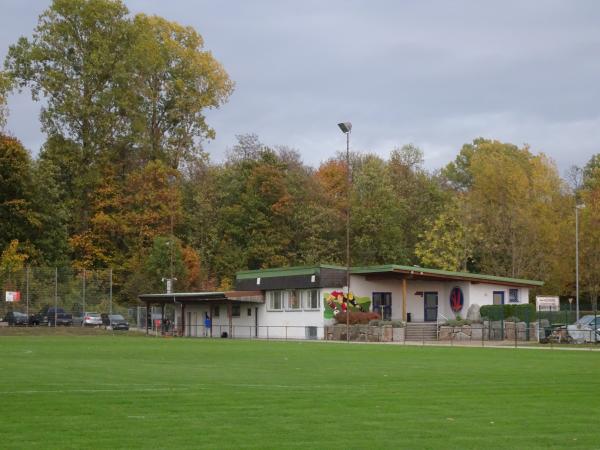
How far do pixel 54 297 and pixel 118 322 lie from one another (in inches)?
205

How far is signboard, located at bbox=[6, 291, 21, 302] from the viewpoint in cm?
6500

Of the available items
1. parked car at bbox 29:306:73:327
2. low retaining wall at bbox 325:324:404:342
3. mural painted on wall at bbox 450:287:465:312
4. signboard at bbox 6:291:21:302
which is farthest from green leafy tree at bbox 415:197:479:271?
signboard at bbox 6:291:21:302

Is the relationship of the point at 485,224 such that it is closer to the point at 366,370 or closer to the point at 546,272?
the point at 546,272

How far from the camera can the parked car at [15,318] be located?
213 feet

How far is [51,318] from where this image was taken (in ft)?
220

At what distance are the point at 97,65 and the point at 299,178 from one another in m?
20.2

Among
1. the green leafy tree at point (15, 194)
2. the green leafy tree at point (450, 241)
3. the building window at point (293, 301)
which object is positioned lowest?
the building window at point (293, 301)

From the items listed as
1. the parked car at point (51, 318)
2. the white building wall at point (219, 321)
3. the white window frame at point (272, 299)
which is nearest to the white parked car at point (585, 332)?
the white window frame at point (272, 299)

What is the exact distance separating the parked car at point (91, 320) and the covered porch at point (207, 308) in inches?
140

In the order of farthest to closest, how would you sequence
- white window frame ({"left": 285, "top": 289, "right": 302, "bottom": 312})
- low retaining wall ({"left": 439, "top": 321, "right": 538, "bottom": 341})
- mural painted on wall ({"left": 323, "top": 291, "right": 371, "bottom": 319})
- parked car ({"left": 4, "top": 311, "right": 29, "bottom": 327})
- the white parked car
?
parked car ({"left": 4, "top": 311, "right": 29, "bottom": 327}) < white window frame ({"left": 285, "top": 289, "right": 302, "bottom": 312}) < mural painted on wall ({"left": 323, "top": 291, "right": 371, "bottom": 319}) < low retaining wall ({"left": 439, "top": 321, "right": 538, "bottom": 341}) < the white parked car

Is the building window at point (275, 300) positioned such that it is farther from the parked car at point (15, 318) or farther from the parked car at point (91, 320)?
the parked car at point (15, 318)

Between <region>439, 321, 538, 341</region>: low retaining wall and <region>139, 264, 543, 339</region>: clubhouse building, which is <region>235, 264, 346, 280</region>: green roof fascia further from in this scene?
<region>439, 321, 538, 341</region>: low retaining wall

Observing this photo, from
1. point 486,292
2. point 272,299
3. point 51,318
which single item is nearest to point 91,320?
point 51,318

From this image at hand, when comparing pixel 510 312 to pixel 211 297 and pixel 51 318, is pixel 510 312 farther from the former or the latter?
pixel 51 318
